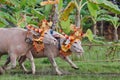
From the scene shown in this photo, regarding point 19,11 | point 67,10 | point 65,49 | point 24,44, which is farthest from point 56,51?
point 19,11

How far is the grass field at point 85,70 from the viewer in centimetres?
669

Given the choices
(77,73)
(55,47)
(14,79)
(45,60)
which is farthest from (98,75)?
(45,60)

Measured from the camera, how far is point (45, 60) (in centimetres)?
862

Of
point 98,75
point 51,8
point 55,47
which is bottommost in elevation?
point 98,75

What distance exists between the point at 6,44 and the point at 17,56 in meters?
0.28

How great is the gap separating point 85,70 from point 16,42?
1.40m

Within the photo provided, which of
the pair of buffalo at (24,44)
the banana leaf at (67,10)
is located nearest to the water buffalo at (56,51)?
the pair of buffalo at (24,44)

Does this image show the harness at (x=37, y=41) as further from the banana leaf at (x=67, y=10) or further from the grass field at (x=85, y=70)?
the banana leaf at (x=67, y=10)

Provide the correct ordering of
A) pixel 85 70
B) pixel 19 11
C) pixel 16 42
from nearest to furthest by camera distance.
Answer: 1. pixel 16 42
2. pixel 85 70
3. pixel 19 11

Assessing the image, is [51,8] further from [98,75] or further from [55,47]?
[98,75]

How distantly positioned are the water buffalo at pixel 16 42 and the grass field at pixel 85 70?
0.35m

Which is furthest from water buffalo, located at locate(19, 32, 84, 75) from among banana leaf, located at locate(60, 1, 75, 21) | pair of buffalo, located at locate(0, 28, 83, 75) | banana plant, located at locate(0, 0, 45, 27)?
banana plant, located at locate(0, 0, 45, 27)

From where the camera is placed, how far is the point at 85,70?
762 cm

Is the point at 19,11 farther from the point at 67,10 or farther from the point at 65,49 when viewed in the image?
the point at 65,49
